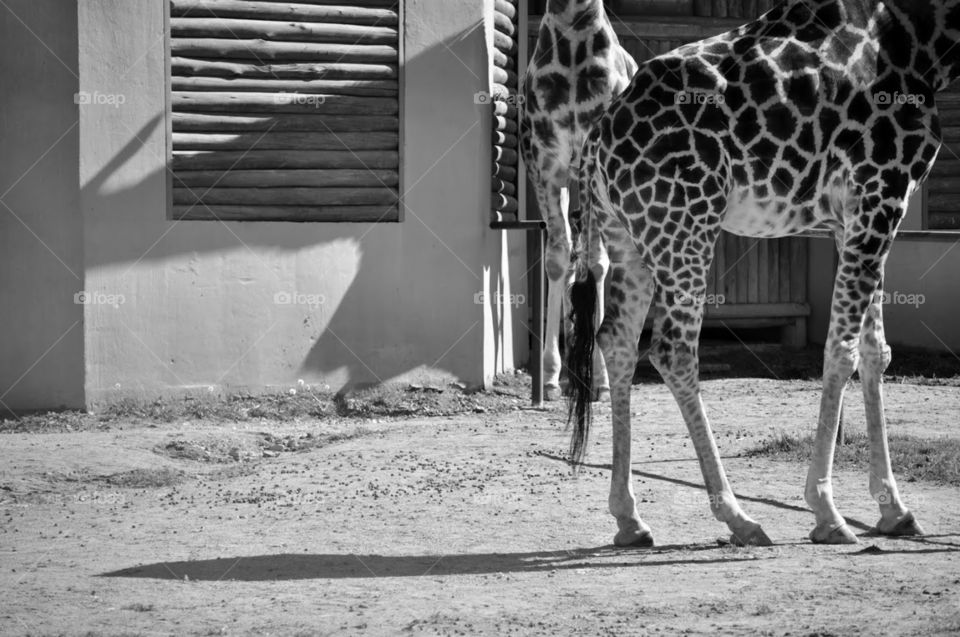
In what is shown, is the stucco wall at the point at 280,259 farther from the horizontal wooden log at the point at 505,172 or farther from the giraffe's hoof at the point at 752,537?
the giraffe's hoof at the point at 752,537

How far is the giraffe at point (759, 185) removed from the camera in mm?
6211

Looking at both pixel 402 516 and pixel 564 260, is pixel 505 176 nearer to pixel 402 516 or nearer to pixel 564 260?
pixel 564 260

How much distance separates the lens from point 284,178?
1036 cm

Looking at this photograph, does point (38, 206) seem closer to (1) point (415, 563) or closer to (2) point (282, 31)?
(2) point (282, 31)

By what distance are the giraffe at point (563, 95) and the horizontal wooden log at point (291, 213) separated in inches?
48.5

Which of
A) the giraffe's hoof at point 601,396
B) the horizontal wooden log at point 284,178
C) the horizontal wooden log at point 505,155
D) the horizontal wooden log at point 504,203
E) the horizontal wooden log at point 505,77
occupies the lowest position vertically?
the giraffe's hoof at point 601,396

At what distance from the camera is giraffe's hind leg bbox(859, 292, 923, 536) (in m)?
6.38

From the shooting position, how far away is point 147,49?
32.9 feet

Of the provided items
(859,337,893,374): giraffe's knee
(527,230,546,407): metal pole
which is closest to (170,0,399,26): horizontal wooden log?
(527,230,546,407): metal pole

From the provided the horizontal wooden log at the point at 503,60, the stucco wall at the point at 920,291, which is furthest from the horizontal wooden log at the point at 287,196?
the stucco wall at the point at 920,291

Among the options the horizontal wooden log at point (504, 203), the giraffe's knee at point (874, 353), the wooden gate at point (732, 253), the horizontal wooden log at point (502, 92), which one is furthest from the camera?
the wooden gate at point (732, 253)

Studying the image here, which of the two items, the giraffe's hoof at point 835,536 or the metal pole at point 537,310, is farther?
the metal pole at point 537,310

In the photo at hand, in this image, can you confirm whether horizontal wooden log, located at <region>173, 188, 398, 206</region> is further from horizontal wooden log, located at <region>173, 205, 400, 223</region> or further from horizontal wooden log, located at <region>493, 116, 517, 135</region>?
horizontal wooden log, located at <region>493, 116, 517, 135</region>

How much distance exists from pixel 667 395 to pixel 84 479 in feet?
16.8
